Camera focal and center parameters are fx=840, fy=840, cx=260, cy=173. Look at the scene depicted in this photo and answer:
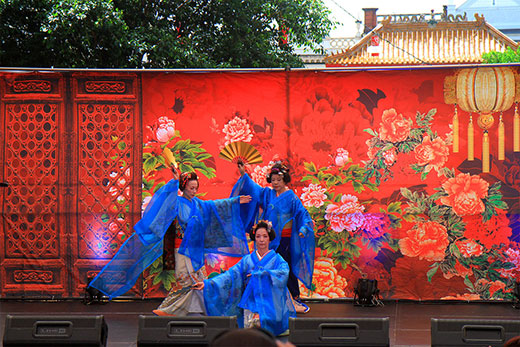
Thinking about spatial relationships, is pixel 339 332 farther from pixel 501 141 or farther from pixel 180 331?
pixel 501 141

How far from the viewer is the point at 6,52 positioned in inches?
418

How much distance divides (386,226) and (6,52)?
587 cm

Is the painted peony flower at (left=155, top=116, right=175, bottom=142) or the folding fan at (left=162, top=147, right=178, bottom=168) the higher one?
the painted peony flower at (left=155, top=116, right=175, bottom=142)

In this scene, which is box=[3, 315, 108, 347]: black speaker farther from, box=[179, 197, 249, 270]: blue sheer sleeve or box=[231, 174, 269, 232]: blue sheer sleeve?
box=[231, 174, 269, 232]: blue sheer sleeve

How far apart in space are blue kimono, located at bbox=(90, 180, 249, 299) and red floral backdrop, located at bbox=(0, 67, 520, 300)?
52 centimetres

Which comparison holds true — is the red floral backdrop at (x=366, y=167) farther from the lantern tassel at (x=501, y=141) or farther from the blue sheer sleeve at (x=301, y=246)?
the blue sheer sleeve at (x=301, y=246)

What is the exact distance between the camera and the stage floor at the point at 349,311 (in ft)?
20.4

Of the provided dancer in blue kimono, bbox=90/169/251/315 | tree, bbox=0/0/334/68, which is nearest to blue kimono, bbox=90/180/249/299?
dancer in blue kimono, bbox=90/169/251/315

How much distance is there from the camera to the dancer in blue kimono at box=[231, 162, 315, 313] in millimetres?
6613

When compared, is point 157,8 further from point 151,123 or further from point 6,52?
point 151,123

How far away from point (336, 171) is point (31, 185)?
8.67ft

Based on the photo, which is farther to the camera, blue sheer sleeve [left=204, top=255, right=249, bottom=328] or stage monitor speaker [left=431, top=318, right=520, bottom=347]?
blue sheer sleeve [left=204, top=255, right=249, bottom=328]

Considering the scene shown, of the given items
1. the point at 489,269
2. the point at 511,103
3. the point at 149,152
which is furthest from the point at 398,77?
the point at 149,152

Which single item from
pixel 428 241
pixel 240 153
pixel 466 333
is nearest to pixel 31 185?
pixel 240 153
